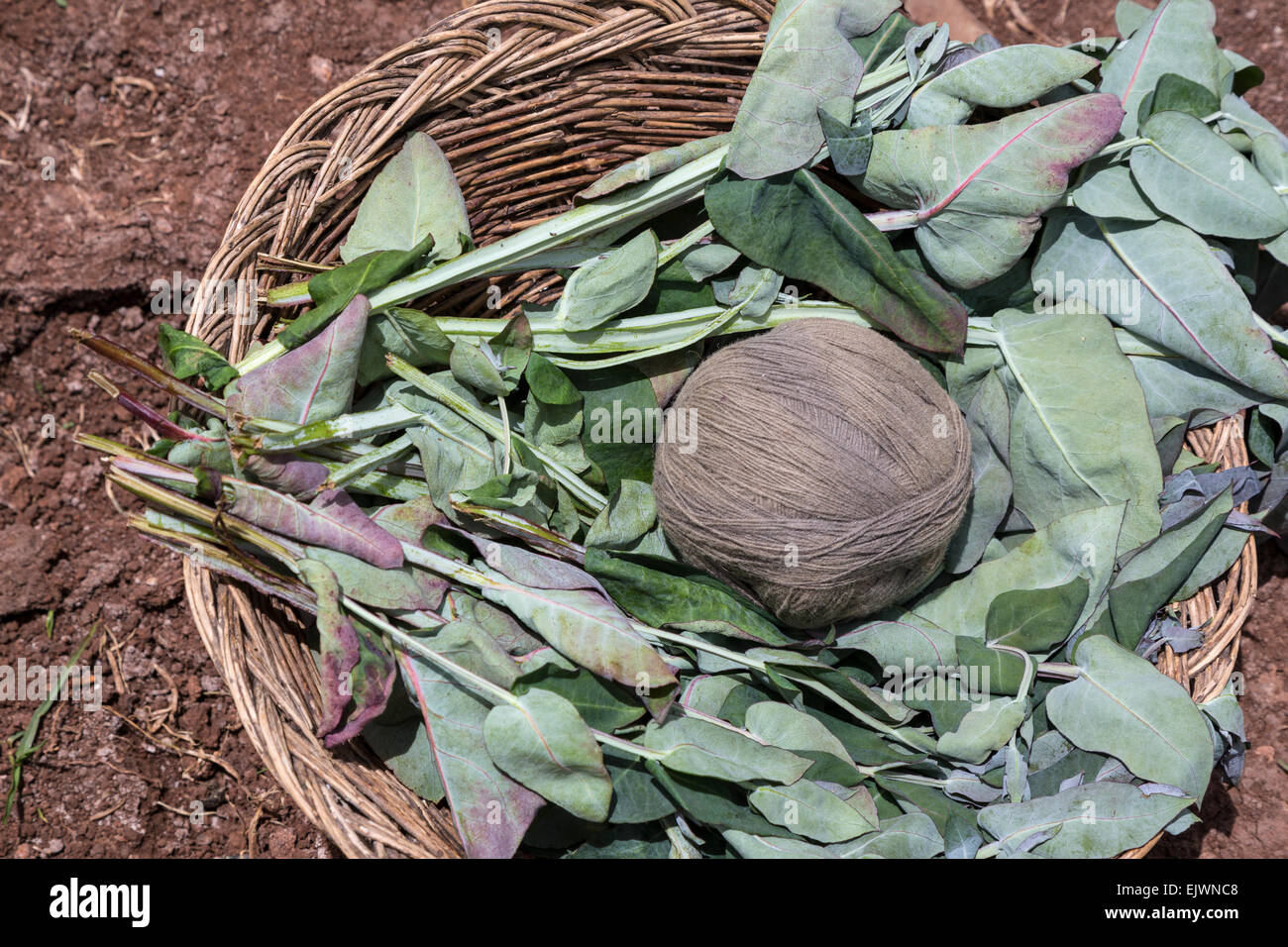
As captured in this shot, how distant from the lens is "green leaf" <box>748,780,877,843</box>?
4.24ft

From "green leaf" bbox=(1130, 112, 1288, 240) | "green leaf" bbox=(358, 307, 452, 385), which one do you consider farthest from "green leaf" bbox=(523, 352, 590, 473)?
"green leaf" bbox=(1130, 112, 1288, 240)

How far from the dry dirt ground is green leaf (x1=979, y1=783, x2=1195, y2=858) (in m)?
0.50

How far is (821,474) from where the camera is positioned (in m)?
1.33

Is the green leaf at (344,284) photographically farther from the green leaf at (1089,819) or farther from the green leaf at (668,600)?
the green leaf at (1089,819)

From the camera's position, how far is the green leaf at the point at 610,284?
1.40 metres

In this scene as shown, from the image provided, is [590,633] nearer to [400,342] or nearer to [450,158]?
[400,342]

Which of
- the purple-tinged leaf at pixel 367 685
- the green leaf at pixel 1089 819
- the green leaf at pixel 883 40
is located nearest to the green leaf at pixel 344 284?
the purple-tinged leaf at pixel 367 685

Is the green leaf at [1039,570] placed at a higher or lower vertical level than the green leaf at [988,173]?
lower

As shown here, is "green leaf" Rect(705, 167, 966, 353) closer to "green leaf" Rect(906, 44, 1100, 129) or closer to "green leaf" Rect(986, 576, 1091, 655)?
"green leaf" Rect(906, 44, 1100, 129)

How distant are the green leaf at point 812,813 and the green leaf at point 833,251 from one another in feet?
2.20

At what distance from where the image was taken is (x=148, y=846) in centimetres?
162

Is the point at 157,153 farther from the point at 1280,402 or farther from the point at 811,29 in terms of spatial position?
the point at 1280,402

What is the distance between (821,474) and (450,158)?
2.51ft

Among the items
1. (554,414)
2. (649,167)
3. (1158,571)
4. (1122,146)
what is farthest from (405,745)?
(1122,146)
